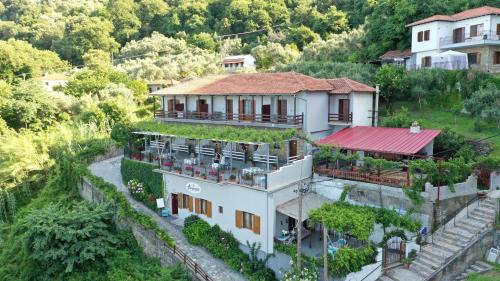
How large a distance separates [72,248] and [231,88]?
13.7 meters

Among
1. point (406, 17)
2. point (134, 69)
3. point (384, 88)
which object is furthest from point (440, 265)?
point (134, 69)

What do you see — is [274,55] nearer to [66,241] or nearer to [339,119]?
[339,119]

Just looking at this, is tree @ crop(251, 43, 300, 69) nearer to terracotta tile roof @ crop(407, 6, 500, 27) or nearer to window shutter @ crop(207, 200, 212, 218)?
terracotta tile roof @ crop(407, 6, 500, 27)

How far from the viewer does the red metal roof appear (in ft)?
65.0

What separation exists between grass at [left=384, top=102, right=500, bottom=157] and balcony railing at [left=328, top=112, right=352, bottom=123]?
21.0 feet

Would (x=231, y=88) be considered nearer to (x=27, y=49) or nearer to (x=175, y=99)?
(x=175, y=99)

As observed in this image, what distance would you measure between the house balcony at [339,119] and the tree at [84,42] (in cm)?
6782

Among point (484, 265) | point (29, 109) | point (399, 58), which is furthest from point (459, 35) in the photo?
point (29, 109)

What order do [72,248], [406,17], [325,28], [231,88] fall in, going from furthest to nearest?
[325,28], [406,17], [231,88], [72,248]

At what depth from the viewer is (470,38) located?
35250 millimetres

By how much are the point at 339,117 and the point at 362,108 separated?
1.66 m

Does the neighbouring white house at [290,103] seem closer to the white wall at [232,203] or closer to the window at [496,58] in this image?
the white wall at [232,203]

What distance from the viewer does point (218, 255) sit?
20562 millimetres

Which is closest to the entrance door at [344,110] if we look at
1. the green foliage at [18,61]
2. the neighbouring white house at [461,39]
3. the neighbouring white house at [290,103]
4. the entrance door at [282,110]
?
the neighbouring white house at [290,103]
